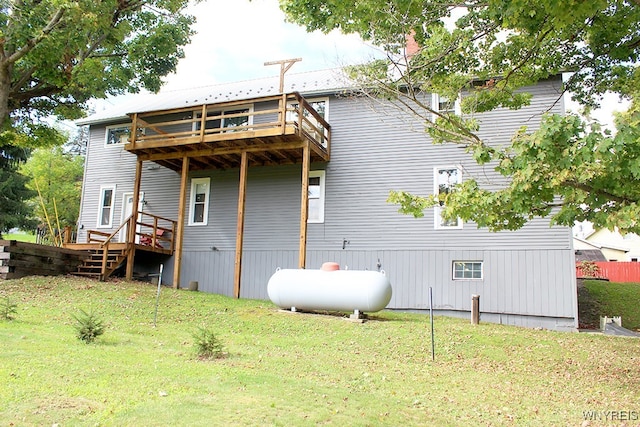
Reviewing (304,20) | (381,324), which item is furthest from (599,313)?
(304,20)

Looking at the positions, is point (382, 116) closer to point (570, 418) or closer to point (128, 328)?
point (128, 328)

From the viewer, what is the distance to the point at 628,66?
339 inches

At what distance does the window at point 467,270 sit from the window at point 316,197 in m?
4.49

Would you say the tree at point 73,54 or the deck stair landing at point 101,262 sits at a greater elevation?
the tree at point 73,54

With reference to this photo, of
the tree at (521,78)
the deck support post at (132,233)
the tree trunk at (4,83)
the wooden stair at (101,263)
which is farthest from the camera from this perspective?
the deck support post at (132,233)

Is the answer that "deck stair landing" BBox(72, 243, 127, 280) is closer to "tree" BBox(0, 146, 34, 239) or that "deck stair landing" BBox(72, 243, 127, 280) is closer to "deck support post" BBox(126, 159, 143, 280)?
"deck support post" BBox(126, 159, 143, 280)

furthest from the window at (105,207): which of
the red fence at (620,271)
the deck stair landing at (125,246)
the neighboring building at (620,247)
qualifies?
the neighboring building at (620,247)

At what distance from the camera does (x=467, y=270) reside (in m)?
14.0

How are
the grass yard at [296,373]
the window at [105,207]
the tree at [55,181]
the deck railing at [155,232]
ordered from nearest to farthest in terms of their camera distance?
the grass yard at [296,373]
the deck railing at [155,232]
the window at [105,207]
the tree at [55,181]

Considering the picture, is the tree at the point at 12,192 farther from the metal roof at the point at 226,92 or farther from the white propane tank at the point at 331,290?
the white propane tank at the point at 331,290

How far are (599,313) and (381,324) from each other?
8.88m

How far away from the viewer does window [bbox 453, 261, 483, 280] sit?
13.9 metres

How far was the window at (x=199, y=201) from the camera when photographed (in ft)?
57.2

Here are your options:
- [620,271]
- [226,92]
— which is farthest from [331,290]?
[620,271]
